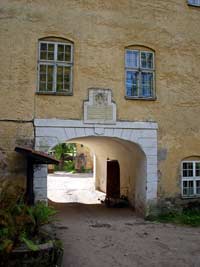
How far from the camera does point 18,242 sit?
562 centimetres

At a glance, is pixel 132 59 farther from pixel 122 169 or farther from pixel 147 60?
pixel 122 169

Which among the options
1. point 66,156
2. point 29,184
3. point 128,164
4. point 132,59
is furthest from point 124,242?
point 66,156

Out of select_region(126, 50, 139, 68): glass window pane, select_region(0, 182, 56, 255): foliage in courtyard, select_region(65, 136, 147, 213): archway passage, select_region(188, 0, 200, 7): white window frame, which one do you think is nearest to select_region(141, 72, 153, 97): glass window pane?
select_region(126, 50, 139, 68): glass window pane

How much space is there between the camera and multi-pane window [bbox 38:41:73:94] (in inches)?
383

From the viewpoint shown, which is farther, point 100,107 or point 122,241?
point 100,107

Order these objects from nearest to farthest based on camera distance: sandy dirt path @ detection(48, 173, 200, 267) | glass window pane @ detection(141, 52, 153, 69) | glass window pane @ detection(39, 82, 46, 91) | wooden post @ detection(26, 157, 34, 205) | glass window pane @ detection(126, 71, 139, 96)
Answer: sandy dirt path @ detection(48, 173, 200, 267)
wooden post @ detection(26, 157, 34, 205)
glass window pane @ detection(39, 82, 46, 91)
glass window pane @ detection(126, 71, 139, 96)
glass window pane @ detection(141, 52, 153, 69)

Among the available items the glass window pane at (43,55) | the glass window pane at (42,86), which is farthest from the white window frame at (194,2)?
the glass window pane at (42,86)

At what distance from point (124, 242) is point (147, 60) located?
6497mm

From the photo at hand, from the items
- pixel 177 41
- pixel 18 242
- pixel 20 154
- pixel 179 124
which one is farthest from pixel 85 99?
pixel 18 242

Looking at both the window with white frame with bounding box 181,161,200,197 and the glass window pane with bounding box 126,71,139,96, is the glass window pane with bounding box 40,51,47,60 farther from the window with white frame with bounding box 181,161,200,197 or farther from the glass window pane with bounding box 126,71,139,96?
the window with white frame with bounding box 181,161,200,197

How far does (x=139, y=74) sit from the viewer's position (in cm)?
1049

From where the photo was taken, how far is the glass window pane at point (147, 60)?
34.8 ft

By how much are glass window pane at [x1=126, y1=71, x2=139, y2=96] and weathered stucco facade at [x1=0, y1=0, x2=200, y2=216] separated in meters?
0.28

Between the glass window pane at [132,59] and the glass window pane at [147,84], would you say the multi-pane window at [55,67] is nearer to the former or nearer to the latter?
the glass window pane at [132,59]
